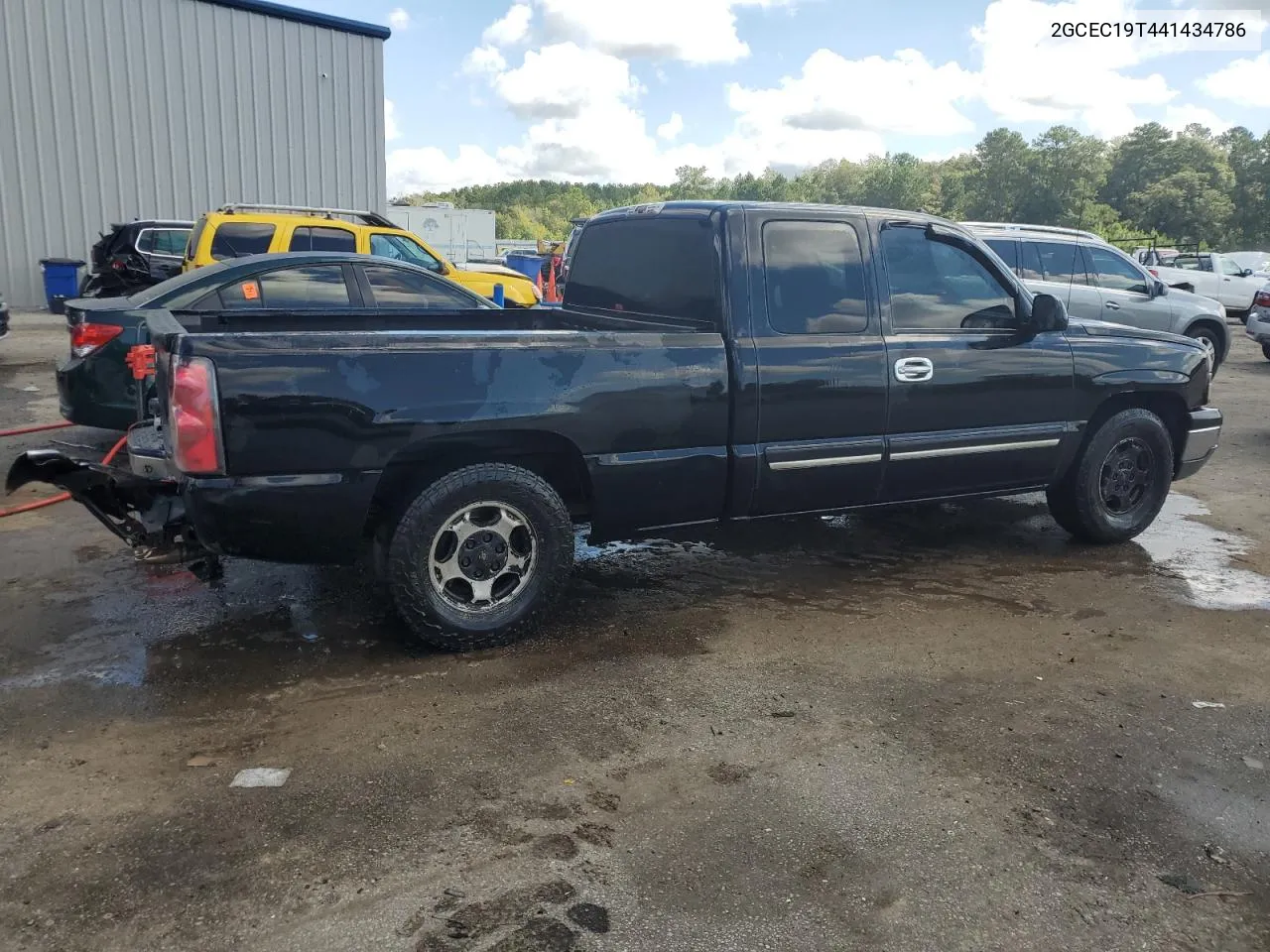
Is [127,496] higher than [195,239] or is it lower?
lower

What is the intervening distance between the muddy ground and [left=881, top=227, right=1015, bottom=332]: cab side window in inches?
53.5

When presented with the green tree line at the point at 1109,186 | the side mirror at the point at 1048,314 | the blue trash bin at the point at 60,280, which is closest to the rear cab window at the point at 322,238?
the side mirror at the point at 1048,314

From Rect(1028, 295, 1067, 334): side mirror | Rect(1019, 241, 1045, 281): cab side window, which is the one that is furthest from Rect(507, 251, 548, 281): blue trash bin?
Rect(1028, 295, 1067, 334): side mirror

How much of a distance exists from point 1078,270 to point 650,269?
332 inches

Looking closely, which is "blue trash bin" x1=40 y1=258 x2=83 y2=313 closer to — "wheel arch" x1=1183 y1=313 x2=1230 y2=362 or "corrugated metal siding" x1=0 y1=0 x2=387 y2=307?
"corrugated metal siding" x1=0 y1=0 x2=387 y2=307

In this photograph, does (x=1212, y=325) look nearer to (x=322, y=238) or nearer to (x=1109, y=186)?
(x=322, y=238)

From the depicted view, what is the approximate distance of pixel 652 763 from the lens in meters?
3.32

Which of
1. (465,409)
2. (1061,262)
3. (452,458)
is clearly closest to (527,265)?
(1061,262)

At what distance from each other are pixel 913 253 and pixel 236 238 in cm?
829

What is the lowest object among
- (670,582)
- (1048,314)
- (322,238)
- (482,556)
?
(670,582)

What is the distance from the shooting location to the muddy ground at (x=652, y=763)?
2561 mm

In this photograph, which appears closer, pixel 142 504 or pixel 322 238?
pixel 142 504

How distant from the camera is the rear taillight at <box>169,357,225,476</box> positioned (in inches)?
137

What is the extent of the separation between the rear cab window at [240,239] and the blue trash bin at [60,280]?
965cm
